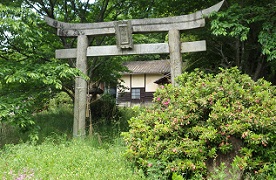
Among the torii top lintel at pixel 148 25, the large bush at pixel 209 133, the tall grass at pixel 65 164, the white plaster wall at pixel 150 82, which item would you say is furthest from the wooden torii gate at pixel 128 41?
the white plaster wall at pixel 150 82

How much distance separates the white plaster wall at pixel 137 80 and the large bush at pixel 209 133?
1960 cm

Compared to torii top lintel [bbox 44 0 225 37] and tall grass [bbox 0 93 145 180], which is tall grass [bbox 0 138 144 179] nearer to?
tall grass [bbox 0 93 145 180]

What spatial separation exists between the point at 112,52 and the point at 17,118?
278 cm

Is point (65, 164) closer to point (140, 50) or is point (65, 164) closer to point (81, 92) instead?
point (81, 92)

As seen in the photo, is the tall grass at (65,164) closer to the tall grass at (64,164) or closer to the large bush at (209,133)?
the tall grass at (64,164)

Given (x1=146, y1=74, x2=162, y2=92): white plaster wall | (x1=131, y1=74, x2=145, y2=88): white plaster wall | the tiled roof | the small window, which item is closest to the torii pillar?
the tiled roof

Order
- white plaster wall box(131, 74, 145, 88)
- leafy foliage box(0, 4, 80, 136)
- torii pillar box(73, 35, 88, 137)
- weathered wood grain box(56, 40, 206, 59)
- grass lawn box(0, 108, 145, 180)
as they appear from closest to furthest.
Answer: grass lawn box(0, 108, 145, 180) → leafy foliage box(0, 4, 80, 136) → weathered wood grain box(56, 40, 206, 59) → torii pillar box(73, 35, 88, 137) → white plaster wall box(131, 74, 145, 88)

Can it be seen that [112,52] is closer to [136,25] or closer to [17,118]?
[136,25]

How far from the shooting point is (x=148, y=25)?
718cm

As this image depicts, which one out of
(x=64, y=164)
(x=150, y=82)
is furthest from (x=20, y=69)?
(x=150, y=82)

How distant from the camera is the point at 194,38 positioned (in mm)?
10578

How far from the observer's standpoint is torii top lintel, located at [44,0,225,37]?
6.82 meters

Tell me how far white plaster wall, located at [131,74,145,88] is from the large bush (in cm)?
1960

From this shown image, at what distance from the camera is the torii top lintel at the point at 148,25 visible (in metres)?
6.82
